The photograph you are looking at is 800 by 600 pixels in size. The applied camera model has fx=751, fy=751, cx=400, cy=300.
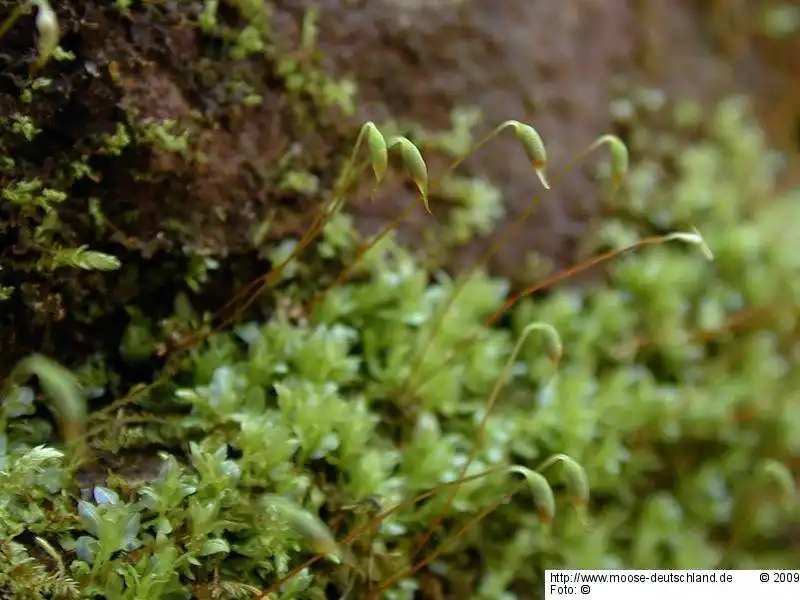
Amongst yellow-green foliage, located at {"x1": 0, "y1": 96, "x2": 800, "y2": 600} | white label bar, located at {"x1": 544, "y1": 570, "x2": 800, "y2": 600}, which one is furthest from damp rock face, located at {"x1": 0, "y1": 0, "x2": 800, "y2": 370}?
white label bar, located at {"x1": 544, "y1": 570, "x2": 800, "y2": 600}

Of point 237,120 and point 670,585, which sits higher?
point 237,120

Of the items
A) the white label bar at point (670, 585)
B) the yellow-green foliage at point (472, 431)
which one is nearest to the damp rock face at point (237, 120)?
the yellow-green foliage at point (472, 431)

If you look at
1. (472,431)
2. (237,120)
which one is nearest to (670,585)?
(472,431)

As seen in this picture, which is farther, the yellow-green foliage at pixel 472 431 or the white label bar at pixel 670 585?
the white label bar at pixel 670 585

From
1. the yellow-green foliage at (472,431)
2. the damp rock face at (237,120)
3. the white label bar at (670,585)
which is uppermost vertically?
the damp rock face at (237,120)

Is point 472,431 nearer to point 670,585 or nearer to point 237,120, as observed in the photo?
point 670,585

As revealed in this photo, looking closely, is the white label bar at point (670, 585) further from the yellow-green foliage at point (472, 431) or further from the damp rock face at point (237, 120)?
the damp rock face at point (237, 120)

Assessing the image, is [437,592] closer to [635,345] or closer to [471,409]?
[471,409]

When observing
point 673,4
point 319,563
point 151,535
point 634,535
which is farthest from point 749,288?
point 151,535
